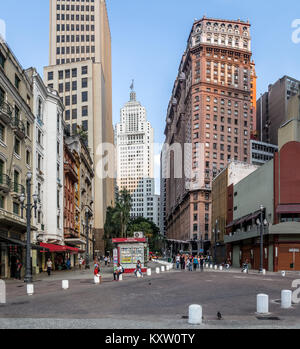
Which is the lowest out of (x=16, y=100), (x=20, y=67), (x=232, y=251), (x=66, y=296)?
(x=232, y=251)

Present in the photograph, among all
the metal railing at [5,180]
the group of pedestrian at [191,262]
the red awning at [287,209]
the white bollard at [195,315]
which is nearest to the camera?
the white bollard at [195,315]

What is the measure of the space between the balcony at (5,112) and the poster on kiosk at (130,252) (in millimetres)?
14869

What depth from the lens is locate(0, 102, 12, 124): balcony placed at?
114 feet

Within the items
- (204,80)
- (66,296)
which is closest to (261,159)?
(204,80)

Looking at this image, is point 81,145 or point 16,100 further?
point 81,145

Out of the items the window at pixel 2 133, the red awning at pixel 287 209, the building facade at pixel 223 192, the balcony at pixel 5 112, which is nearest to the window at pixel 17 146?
the window at pixel 2 133

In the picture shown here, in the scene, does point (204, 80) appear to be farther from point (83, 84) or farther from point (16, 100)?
point (16, 100)

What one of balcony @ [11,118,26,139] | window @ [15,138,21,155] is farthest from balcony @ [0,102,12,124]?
window @ [15,138,21,155]

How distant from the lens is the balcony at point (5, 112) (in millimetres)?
34787

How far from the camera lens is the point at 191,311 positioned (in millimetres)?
12938

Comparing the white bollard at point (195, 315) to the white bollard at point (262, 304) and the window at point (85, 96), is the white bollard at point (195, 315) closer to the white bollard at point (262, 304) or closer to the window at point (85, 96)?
the white bollard at point (262, 304)

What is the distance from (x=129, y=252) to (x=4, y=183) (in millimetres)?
14492

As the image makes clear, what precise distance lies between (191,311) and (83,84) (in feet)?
302

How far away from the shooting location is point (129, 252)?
43.8 meters
